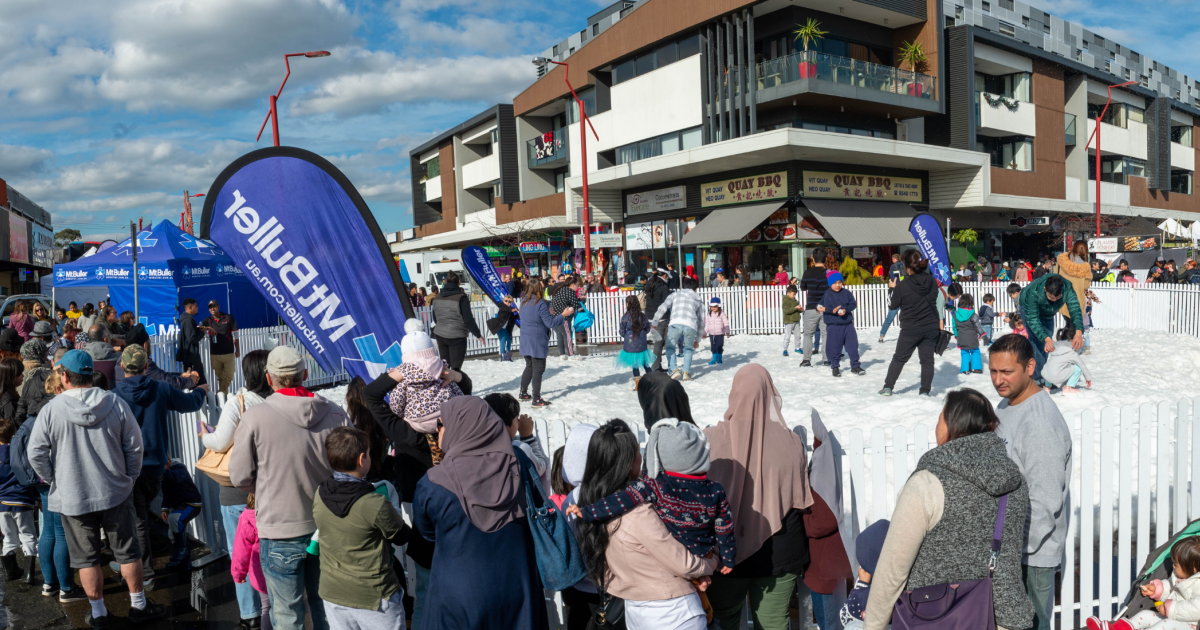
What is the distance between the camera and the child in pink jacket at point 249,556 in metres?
3.93

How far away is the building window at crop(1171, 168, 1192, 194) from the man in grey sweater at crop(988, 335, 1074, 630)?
56.9 metres

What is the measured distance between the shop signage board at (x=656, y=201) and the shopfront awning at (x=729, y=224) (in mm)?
2040

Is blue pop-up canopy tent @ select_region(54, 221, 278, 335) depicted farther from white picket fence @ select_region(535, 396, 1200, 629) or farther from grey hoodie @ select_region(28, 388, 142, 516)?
white picket fence @ select_region(535, 396, 1200, 629)

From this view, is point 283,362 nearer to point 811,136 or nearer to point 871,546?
point 871,546

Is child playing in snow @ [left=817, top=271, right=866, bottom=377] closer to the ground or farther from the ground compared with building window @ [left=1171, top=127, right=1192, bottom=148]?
closer to the ground

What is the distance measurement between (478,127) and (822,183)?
25.0 meters

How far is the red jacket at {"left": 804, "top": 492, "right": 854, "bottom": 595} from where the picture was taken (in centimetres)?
324

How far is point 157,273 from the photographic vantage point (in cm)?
1523

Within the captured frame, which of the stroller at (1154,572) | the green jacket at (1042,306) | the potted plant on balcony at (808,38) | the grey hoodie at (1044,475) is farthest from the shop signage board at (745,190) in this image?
the grey hoodie at (1044,475)

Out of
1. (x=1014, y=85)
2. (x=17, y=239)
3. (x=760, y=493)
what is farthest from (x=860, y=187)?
(x=17, y=239)

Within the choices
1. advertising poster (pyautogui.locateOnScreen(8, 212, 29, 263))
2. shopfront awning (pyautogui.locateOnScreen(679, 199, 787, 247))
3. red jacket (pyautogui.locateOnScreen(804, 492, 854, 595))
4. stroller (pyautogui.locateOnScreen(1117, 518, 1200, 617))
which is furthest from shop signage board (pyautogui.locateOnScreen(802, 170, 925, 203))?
advertising poster (pyautogui.locateOnScreen(8, 212, 29, 263))

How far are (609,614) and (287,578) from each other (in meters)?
1.79

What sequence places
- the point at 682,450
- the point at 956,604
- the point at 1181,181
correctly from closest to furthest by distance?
the point at 956,604 < the point at 682,450 < the point at 1181,181

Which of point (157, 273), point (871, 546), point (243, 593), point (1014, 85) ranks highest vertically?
point (1014, 85)
